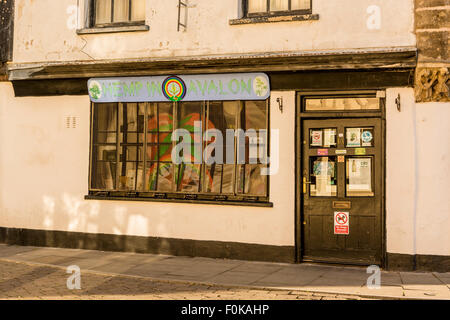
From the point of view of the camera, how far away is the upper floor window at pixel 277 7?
10516 millimetres

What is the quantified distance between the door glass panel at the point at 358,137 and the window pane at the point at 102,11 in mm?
5523

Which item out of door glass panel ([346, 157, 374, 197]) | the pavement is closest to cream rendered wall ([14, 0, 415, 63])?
door glass panel ([346, 157, 374, 197])

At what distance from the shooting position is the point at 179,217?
11.0 meters

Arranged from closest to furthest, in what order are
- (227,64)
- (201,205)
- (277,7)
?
(227,64)
(277,7)
(201,205)

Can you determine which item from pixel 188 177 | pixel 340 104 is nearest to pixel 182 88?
pixel 188 177

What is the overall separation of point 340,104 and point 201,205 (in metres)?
3.20

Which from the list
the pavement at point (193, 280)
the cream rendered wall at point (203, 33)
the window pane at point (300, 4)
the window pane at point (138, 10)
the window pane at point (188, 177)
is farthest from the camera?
the window pane at point (138, 10)

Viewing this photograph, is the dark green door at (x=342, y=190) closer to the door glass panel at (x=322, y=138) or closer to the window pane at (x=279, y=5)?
the door glass panel at (x=322, y=138)

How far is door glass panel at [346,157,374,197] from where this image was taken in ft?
32.7

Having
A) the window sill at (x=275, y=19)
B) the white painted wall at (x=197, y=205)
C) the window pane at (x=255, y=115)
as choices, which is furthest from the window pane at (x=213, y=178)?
the window sill at (x=275, y=19)

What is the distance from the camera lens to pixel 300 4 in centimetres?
1055

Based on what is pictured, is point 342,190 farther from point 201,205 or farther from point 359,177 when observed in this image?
point 201,205

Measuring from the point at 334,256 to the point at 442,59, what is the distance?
3821mm
